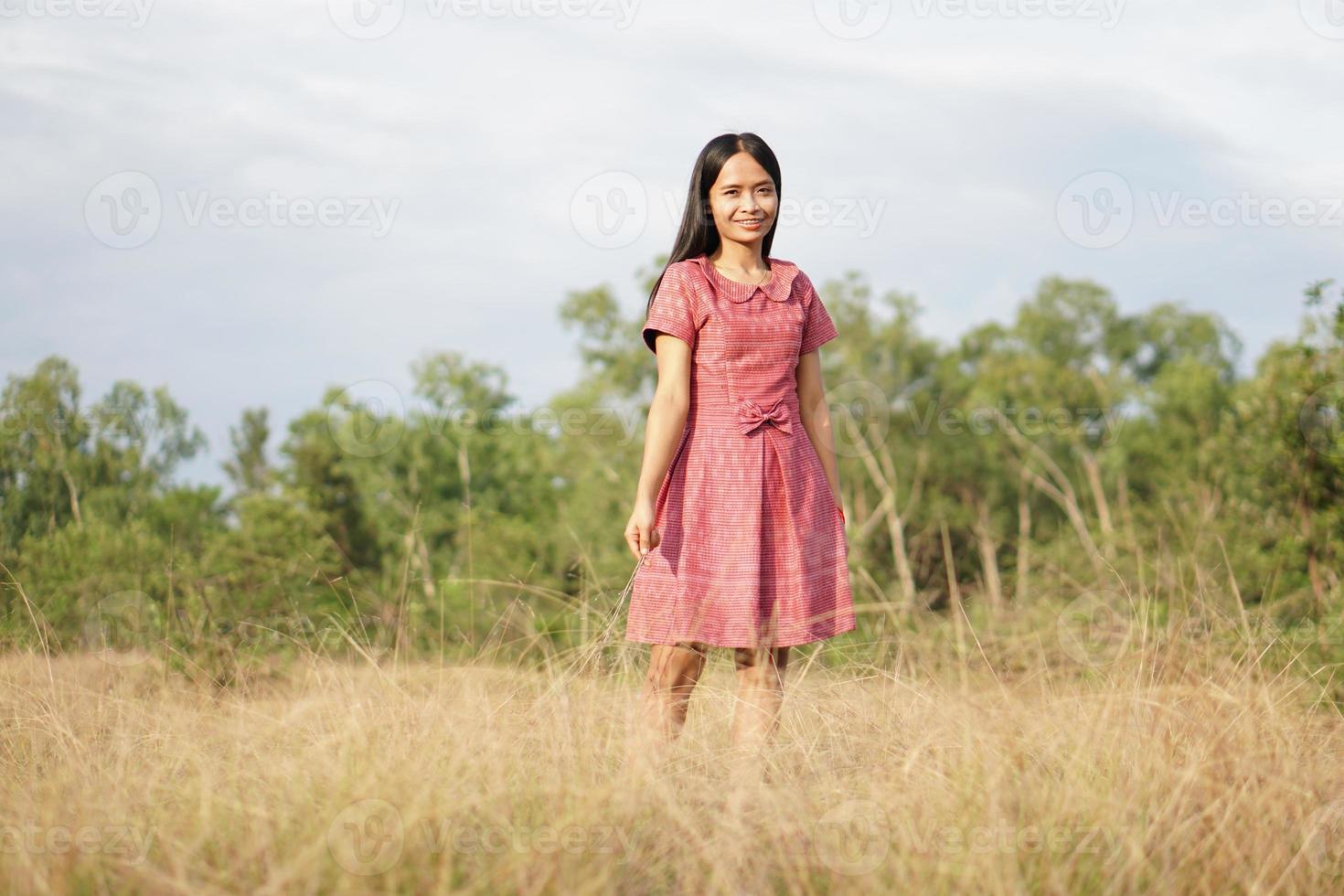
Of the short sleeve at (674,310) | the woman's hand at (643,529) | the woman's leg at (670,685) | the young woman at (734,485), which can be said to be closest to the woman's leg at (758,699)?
the young woman at (734,485)

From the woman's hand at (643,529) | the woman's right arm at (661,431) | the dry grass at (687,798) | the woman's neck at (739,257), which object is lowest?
the dry grass at (687,798)

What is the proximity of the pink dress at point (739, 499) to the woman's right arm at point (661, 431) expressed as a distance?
0.05m

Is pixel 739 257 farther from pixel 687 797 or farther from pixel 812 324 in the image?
pixel 687 797

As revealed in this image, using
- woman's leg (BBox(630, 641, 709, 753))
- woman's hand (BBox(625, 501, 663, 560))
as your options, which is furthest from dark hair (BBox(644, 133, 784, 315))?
woman's leg (BBox(630, 641, 709, 753))

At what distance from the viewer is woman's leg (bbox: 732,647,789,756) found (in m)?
3.47

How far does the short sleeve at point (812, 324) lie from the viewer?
3.88 m

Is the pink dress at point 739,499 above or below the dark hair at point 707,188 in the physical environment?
below

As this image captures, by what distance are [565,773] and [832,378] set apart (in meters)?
29.0

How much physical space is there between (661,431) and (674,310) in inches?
14.9

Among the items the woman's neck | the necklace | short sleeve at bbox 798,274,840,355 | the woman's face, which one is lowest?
short sleeve at bbox 798,274,840,355

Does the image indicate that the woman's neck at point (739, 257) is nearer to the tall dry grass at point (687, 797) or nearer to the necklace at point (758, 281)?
the necklace at point (758, 281)

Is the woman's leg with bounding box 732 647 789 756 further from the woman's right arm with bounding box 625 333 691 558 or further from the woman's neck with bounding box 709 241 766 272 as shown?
the woman's neck with bounding box 709 241 766 272

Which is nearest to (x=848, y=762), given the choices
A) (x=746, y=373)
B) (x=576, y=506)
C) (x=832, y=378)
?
(x=746, y=373)

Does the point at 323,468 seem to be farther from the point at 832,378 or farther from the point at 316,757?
the point at 316,757
